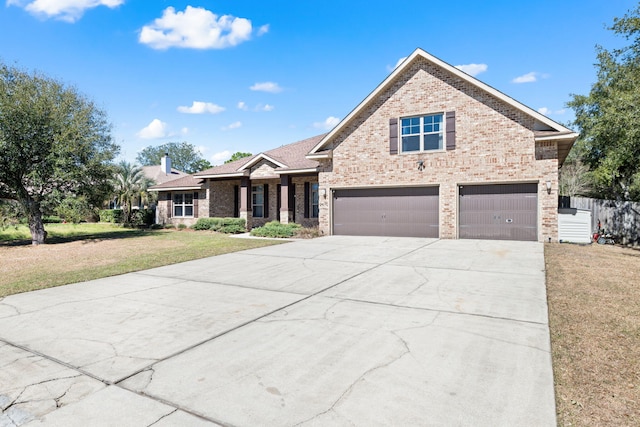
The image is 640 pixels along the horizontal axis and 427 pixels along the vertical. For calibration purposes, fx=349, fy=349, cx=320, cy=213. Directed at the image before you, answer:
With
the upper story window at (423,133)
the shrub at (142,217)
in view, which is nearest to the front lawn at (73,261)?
the upper story window at (423,133)

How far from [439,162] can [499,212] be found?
322 centimetres

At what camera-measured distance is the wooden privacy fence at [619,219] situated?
51.4 feet

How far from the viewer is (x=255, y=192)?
23.1 m

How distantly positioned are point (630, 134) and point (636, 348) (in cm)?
1201

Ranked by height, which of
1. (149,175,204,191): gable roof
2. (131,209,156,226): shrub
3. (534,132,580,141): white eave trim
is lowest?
(131,209,156,226): shrub

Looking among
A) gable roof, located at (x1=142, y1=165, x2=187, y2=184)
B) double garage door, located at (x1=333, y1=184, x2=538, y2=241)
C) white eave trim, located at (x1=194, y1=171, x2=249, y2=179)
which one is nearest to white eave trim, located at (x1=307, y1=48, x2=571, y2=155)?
double garage door, located at (x1=333, y1=184, x2=538, y2=241)

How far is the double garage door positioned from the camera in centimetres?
1418

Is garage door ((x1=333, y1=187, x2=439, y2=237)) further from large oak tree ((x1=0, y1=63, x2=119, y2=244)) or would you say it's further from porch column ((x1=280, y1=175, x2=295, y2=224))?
large oak tree ((x1=0, y1=63, x2=119, y2=244))

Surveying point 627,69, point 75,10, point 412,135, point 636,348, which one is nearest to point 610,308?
point 636,348

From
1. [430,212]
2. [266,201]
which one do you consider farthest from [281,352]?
[266,201]

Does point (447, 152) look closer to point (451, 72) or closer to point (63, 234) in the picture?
point (451, 72)

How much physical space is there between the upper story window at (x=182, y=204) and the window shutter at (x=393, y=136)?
15.5 metres

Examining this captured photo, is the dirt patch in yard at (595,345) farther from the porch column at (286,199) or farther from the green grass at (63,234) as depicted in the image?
the green grass at (63,234)

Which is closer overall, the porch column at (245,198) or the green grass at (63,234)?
the green grass at (63,234)
